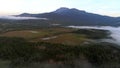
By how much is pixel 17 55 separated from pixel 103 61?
8.34m

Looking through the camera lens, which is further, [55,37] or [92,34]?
[92,34]

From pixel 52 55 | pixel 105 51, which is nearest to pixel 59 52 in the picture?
pixel 52 55

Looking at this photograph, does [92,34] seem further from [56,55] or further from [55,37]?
[56,55]

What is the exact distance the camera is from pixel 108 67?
86.0 feet

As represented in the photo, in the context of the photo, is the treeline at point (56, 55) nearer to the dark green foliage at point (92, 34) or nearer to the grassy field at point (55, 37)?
the grassy field at point (55, 37)

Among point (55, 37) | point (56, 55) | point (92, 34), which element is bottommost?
point (92, 34)

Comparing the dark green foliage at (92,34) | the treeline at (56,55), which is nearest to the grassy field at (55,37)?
the dark green foliage at (92,34)

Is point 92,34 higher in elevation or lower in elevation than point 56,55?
lower

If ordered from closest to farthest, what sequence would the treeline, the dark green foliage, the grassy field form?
the treeline < the grassy field < the dark green foliage

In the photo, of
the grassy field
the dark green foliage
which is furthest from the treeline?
the dark green foliage

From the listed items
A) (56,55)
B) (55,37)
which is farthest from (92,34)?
(56,55)

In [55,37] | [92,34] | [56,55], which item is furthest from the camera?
[92,34]

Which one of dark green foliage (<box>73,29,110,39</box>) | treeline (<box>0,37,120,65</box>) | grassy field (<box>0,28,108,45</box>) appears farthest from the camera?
dark green foliage (<box>73,29,110,39</box>)

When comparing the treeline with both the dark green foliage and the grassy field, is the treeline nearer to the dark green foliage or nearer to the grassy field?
the grassy field
